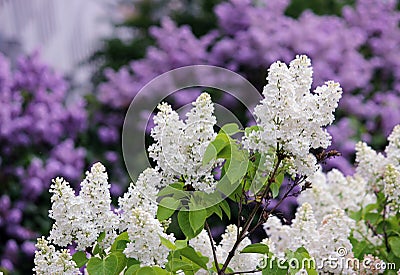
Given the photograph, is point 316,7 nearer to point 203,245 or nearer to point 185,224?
point 203,245

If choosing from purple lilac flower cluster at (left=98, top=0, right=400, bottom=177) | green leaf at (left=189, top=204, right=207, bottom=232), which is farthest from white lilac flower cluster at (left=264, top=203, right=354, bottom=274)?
purple lilac flower cluster at (left=98, top=0, right=400, bottom=177)

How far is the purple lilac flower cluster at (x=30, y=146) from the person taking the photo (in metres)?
4.14

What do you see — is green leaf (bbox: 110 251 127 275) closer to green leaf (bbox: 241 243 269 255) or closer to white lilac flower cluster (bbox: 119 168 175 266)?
white lilac flower cluster (bbox: 119 168 175 266)

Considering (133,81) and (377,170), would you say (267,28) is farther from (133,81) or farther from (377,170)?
(377,170)

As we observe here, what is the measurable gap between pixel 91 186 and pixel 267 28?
11.5 feet

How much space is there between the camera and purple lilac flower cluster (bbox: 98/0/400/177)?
4.89 m

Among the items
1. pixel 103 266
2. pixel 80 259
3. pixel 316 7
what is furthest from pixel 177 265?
pixel 316 7

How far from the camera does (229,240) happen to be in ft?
6.76

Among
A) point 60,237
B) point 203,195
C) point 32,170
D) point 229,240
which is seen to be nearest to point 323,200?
point 229,240

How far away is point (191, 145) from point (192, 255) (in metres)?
0.29

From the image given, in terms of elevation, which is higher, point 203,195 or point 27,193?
point 27,193

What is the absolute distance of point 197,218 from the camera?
5.50 ft

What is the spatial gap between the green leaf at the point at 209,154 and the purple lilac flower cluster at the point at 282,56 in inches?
121

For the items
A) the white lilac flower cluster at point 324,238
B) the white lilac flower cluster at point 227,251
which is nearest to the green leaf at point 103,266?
the white lilac flower cluster at point 227,251
